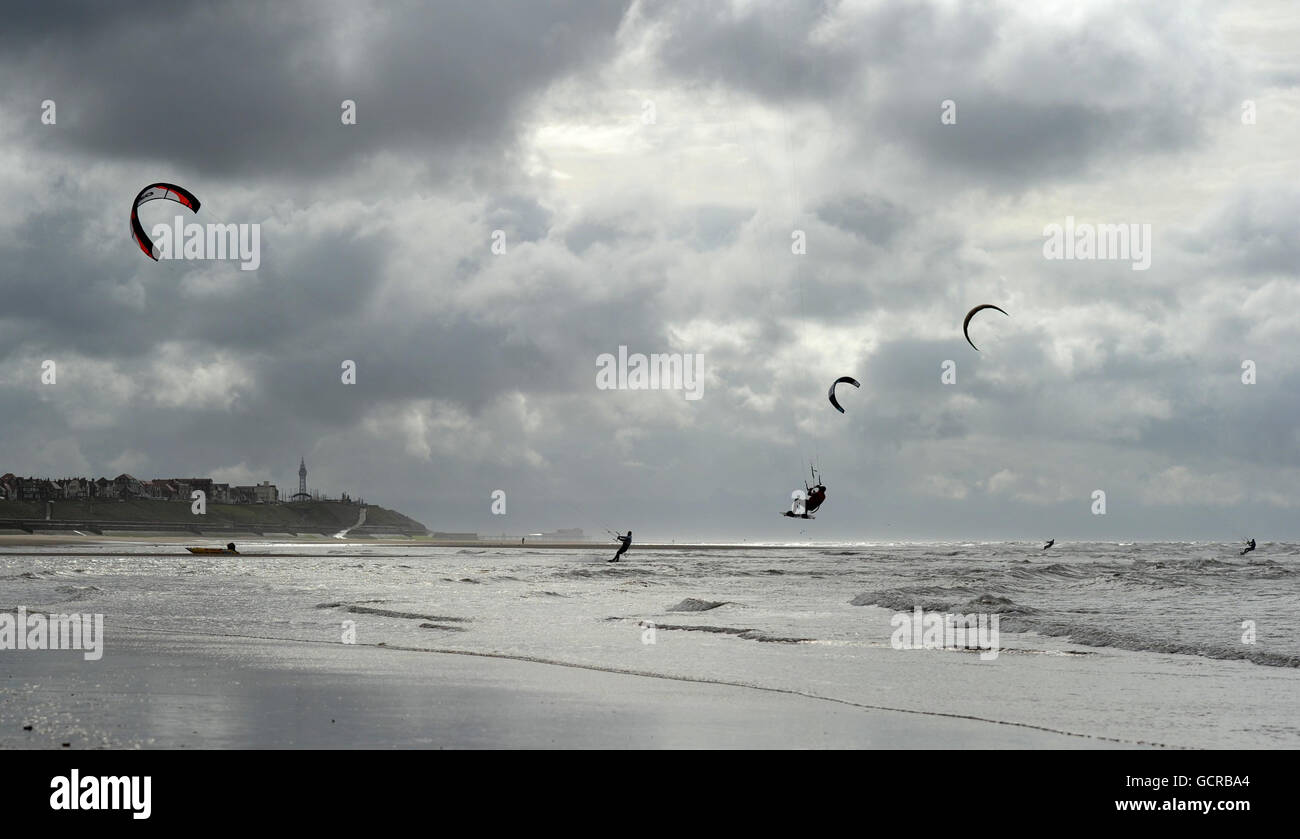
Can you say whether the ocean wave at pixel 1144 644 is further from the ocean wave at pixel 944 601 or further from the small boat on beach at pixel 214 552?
the small boat on beach at pixel 214 552

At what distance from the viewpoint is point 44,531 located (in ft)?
457

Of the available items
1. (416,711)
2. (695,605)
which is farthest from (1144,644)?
(416,711)

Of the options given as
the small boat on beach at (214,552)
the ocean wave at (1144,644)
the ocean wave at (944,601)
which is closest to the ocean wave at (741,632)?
the ocean wave at (1144,644)

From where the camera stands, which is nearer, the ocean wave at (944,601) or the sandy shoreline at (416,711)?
the sandy shoreline at (416,711)

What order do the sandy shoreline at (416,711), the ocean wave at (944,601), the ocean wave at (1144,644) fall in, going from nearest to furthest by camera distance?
the sandy shoreline at (416,711)
the ocean wave at (1144,644)
the ocean wave at (944,601)

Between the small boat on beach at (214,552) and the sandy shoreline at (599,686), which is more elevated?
the sandy shoreline at (599,686)

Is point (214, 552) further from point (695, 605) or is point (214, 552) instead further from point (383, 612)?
point (695, 605)

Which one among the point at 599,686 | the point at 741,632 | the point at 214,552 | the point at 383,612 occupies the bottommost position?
the point at 214,552

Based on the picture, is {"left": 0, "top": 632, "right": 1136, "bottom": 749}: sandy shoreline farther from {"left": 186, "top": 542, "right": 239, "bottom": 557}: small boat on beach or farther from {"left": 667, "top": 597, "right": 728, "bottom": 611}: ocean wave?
{"left": 186, "top": 542, "right": 239, "bottom": 557}: small boat on beach

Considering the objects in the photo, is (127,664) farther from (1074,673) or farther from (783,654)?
(1074,673)

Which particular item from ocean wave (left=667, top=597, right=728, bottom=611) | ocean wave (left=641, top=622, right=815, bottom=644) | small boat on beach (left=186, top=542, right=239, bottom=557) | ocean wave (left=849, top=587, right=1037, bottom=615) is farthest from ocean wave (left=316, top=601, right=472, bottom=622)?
small boat on beach (left=186, top=542, right=239, bottom=557)
